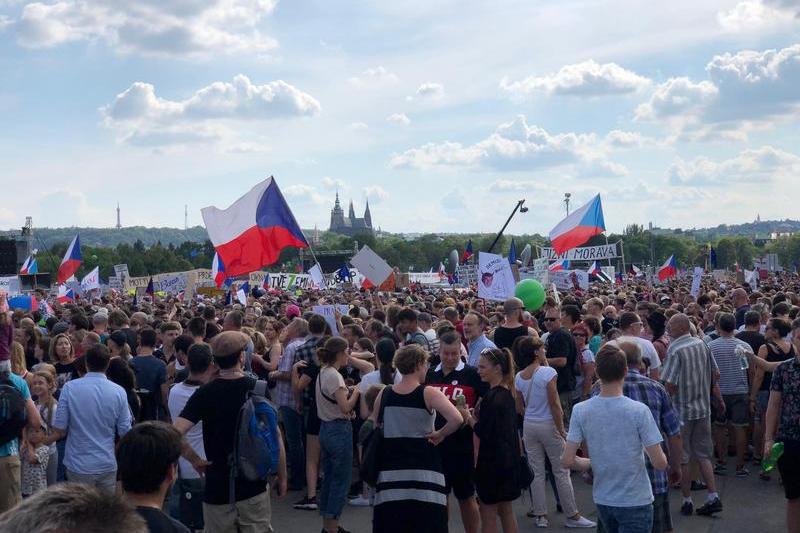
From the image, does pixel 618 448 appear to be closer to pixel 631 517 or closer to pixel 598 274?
pixel 631 517

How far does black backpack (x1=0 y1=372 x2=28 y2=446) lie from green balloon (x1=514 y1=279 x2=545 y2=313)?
8791mm

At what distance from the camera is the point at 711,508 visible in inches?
326

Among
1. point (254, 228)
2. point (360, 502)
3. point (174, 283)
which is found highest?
point (254, 228)

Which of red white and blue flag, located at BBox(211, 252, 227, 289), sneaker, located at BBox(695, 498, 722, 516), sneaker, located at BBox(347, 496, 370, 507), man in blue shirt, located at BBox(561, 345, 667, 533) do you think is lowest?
sneaker, located at BBox(347, 496, 370, 507)

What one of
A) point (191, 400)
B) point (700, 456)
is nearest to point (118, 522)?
point (191, 400)

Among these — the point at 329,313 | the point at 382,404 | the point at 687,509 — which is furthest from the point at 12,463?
the point at 687,509

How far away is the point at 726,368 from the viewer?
32.1ft

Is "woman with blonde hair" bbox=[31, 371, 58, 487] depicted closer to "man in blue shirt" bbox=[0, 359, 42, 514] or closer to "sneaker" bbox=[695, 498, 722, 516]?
"man in blue shirt" bbox=[0, 359, 42, 514]

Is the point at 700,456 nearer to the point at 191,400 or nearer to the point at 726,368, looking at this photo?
the point at 726,368

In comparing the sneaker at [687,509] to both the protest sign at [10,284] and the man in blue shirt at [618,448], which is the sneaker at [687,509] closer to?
the man in blue shirt at [618,448]

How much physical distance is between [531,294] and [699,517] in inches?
225

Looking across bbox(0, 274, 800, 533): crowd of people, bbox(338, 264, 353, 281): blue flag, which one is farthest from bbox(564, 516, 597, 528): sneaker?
bbox(338, 264, 353, 281): blue flag

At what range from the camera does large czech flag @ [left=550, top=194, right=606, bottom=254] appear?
23172 millimetres

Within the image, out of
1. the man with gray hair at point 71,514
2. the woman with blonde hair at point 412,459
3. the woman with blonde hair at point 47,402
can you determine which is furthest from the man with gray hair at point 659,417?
the woman with blonde hair at point 47,402
